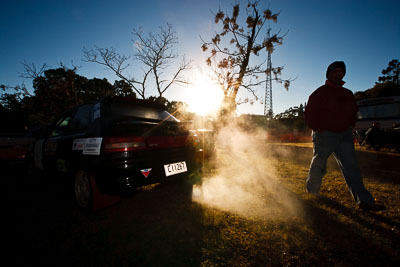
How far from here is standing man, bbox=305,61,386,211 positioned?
214 centimetres

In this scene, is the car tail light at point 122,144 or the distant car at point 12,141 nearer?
the car tail light at point 122,144

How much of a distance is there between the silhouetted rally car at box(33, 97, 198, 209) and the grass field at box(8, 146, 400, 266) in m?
0.40

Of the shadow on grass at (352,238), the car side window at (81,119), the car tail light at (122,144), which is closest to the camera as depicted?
the shadow on grass at (352,238)

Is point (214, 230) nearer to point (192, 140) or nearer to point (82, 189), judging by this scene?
point (192, 140)

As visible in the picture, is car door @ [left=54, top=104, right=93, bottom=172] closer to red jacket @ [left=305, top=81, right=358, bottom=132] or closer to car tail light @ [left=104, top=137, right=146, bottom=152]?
car tail light @ [left=104, top=137, right=146, bottom=152]

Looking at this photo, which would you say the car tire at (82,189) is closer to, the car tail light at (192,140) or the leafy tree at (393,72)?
the car tail light at (192,140)

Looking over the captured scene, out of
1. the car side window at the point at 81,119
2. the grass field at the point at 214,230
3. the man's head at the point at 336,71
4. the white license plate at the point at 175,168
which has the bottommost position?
the grass field at the point at 214,230

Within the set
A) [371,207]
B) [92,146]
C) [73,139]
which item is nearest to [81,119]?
[73,139]

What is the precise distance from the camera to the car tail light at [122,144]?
187 centimetres

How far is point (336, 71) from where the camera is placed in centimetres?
223

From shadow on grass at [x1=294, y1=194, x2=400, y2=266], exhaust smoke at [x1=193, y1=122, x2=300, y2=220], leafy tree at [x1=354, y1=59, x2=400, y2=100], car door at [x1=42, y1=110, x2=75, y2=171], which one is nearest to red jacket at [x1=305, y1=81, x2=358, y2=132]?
shadow on grass at [x1=294, y1=194, x2=400, y2=266]

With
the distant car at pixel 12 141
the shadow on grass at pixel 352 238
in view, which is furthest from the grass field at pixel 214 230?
the distant car at pixel 12 141

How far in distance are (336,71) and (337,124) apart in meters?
0.72

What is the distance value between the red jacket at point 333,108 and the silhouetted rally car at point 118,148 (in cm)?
179
